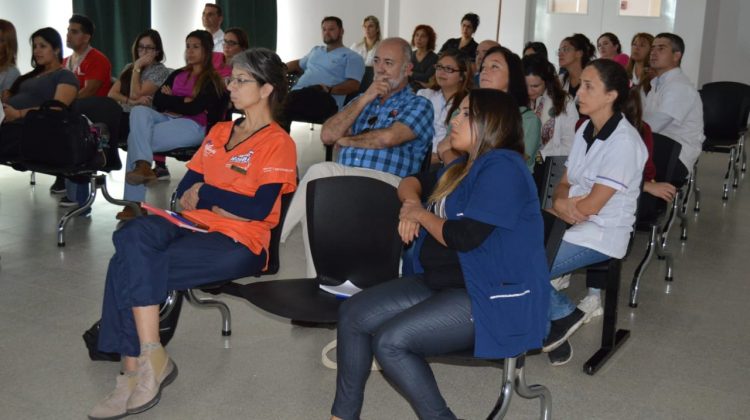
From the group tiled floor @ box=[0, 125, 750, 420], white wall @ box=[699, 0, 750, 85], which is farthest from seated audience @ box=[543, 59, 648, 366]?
white wall @ box=[699, 0, 750, 85]

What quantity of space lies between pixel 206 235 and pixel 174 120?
2671 mm

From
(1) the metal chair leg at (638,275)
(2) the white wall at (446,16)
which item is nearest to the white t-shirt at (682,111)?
(1) the metal chair leg at (638,275)

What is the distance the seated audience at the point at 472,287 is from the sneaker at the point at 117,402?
29.5 inches

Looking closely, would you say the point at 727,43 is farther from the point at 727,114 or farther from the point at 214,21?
the point at 214,21

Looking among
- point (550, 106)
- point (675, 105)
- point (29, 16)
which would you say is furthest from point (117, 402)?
point (29, 16)

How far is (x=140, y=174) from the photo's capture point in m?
5.32

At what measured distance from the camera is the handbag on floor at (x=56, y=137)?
188 inches

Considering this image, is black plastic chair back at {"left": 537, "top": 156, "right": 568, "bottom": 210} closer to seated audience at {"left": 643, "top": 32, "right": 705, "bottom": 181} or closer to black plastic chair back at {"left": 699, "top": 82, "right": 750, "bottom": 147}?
seated audience at {"left": 643, "top": 32, "right": 705, "bottom": 181}

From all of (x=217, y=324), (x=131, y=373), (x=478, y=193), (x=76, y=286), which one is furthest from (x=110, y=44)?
(x=478, y=193)

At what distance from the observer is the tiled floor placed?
9.66 ft

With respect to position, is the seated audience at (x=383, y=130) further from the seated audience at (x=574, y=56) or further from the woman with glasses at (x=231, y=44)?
the woman with glasses at (x=231, y=44)

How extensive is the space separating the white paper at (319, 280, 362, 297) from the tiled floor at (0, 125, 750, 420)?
36cm

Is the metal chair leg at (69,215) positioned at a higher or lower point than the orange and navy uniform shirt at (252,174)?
lower

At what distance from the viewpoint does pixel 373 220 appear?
2.97 meters
